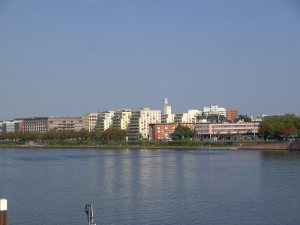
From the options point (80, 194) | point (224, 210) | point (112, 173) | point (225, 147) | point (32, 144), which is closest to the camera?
point (224, 210)

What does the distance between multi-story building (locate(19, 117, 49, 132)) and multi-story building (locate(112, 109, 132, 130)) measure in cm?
825

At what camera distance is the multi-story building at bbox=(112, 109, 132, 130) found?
4319cm

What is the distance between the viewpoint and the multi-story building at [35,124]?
4991 cm

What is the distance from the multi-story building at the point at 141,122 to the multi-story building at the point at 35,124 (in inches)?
423

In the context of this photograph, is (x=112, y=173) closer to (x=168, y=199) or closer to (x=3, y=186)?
(x=3, y=186)

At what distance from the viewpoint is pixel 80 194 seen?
8.70 m

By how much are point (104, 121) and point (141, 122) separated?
4832mm

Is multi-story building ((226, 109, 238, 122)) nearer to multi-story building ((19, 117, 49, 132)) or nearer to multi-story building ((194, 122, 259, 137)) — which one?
multi-story building ((194, 122, 259, 137))

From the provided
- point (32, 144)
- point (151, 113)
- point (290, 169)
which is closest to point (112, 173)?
point (290, 169)

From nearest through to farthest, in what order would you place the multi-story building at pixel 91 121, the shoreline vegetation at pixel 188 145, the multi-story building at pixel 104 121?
the shoreline vegetation at pixel 188 145 < the multi-story building at pixel 104 121 < the multi-story building at pixel 91 121

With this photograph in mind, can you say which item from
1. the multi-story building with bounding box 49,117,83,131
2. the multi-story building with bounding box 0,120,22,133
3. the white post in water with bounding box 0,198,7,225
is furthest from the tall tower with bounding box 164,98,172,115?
the white post in water with bounding box 0,198,7,225

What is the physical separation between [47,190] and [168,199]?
2368 millimetres

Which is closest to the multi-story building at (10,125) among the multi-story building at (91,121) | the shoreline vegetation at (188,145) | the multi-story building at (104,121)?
the multi-story building at (91,121)

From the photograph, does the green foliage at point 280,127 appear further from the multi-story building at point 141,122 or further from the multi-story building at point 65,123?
the multi-story building at point 65,123
